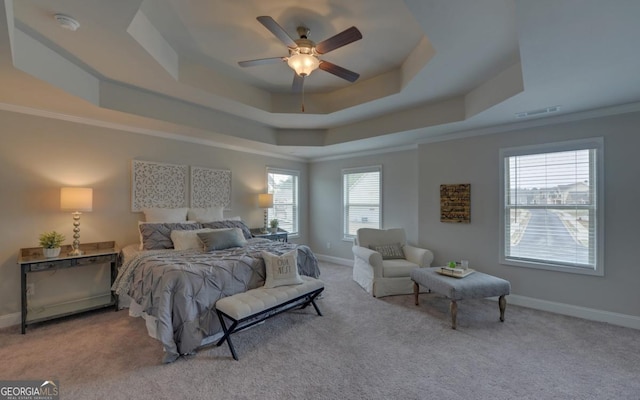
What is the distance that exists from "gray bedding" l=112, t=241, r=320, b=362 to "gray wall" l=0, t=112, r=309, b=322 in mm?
929

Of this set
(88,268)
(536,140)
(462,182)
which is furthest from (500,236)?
(88,268)

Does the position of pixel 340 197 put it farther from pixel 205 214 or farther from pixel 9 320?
pixel 9 320

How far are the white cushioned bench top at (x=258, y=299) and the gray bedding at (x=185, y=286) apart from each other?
15cm

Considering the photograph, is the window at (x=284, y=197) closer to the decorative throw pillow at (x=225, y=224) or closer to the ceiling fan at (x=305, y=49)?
the decorative throw pillow at (x=225, y=224)

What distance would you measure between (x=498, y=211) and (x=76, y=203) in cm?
541

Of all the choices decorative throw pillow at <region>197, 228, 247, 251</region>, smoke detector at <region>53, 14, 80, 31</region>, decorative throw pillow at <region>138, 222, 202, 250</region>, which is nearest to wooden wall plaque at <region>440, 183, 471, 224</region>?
decorative throw pillow at <region>197, 228, 247, 251</region>

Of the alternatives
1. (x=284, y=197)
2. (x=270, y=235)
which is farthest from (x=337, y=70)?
(x=284, y=197)

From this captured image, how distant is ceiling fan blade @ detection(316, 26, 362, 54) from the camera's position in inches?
78.6

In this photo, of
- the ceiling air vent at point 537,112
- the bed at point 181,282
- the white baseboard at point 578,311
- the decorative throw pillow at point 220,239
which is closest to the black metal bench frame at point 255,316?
the bed at point 181,282

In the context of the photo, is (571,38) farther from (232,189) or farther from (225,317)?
(232,189)

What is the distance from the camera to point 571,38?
181cm

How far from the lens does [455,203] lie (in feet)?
14.1

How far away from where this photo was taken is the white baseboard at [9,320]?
2.97 metres

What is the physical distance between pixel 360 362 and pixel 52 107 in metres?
4.22
